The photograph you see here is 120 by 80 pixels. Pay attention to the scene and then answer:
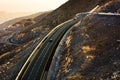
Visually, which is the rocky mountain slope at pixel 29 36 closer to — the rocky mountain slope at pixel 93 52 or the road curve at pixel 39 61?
the road curve at pixel 39 61

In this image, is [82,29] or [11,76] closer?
[11,76]

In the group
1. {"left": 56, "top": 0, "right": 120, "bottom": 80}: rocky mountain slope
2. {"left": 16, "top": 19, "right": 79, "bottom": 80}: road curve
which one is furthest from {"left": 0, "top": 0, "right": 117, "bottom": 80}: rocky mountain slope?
{"left": 56, "top": 0, "right": 120, "bottom": 80}: rocky mountain slope

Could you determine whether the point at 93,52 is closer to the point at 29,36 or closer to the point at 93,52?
the point at 93,52

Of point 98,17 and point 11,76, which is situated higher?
point 98,17

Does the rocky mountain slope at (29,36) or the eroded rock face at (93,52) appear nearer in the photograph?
the eroded rock face at (93,52)

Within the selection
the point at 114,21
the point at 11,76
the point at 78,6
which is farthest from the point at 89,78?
the point at 78,6

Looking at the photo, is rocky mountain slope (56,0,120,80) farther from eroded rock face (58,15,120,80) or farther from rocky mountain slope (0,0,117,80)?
rocky mountain slope (0,0,117,80)

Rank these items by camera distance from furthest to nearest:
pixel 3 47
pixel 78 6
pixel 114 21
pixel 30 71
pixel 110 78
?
pixel 78 6
pixel 3 47
pixel 114 21
pixel 30 71
pixel 110 78

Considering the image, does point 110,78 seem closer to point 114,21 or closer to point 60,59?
point 60,59

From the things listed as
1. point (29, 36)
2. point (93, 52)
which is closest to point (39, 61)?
point (93, 52)

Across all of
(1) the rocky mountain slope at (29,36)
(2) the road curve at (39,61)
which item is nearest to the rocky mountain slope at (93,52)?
(1) the rocky mountain slope at (29,36)
